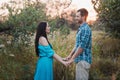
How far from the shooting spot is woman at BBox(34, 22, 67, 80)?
19.4 ft

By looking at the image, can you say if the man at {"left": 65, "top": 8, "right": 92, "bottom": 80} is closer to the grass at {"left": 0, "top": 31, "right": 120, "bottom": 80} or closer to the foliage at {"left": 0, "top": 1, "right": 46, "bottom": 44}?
the grass at {"left": 0, "top": 31, "right": 120, "bottom": 80}

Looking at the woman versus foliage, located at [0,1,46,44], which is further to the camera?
foliage, located at [0,1,46,44]

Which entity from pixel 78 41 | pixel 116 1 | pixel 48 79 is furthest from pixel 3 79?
pixel 116 1

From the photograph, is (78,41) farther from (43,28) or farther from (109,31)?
(109,31)

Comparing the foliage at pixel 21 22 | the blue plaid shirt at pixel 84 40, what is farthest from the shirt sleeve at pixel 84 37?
the foliage at pixel 21 22

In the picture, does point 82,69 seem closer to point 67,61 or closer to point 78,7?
point 67,61

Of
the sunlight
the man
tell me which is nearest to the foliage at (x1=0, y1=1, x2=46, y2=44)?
the man

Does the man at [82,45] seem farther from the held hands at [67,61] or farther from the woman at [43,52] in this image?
the woman at [43,52]

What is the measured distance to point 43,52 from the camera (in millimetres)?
5965

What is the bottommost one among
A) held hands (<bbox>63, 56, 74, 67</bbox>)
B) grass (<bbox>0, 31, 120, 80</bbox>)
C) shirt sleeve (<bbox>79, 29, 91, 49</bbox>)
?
grass (<bbox>0, 31, 120, 80</bbox>)

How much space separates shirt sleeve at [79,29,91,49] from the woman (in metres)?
0.49

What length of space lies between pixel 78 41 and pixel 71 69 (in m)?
2.30

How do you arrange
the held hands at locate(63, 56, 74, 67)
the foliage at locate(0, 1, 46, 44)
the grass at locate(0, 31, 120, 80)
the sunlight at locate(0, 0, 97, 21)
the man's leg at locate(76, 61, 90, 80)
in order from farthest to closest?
1. the sunlight at locate(0, 0, 97, 21)
2. the foliage at locate(0, 1, 46, 44)
3. the grass at locate(0, 31, 120, 80)
4. the held hands at locate(63, 56, 74, 67)
5. the man's leg at locate(76, 61, 90, 80)

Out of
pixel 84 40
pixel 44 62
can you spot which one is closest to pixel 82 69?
pixel 84 40
